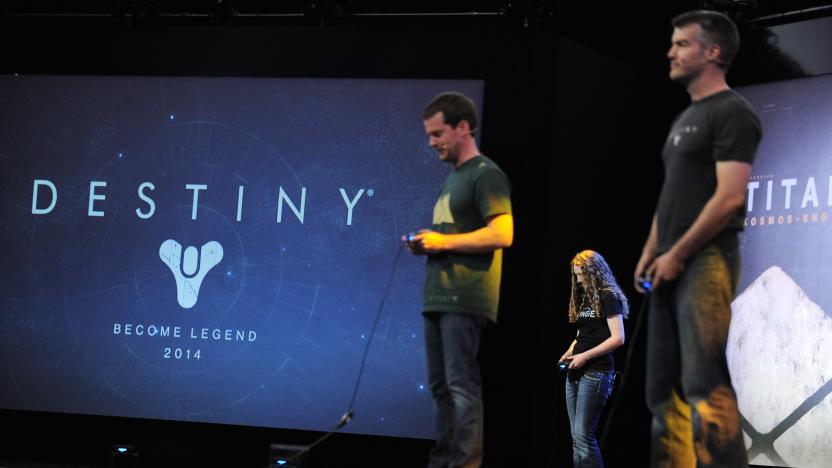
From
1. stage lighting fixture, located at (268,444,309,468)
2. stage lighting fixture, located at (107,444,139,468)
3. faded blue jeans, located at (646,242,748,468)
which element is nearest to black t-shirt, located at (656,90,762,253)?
faded blue jeans, located at (646,242,748,468)

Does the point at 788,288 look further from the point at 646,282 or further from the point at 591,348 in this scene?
the point at 646,282

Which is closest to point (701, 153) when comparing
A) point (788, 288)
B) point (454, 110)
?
point (454, 110)

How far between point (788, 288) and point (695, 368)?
13.6ft

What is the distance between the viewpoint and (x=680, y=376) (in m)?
3.26

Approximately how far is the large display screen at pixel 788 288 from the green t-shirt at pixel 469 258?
3498mm

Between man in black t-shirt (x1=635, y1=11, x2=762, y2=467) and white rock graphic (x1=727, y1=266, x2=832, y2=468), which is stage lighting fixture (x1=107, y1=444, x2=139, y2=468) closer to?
white rock graphic (x1=727, y1=266, x2=832, y2=468)

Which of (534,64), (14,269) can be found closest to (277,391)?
(14,269)

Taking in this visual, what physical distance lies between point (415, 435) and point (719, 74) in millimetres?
4199

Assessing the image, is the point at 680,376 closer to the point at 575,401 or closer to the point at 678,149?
the point at 678,149

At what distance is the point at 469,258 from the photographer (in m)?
3.93

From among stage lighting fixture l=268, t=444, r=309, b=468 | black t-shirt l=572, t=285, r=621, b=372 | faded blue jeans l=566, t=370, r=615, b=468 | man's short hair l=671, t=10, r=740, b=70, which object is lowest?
stage lighting fixture l=268, t=444, r=309, b=468

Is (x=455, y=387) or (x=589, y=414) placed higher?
(x=455, y=387)

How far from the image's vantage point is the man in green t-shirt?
383 cm

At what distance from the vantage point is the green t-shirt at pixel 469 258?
3.88m
